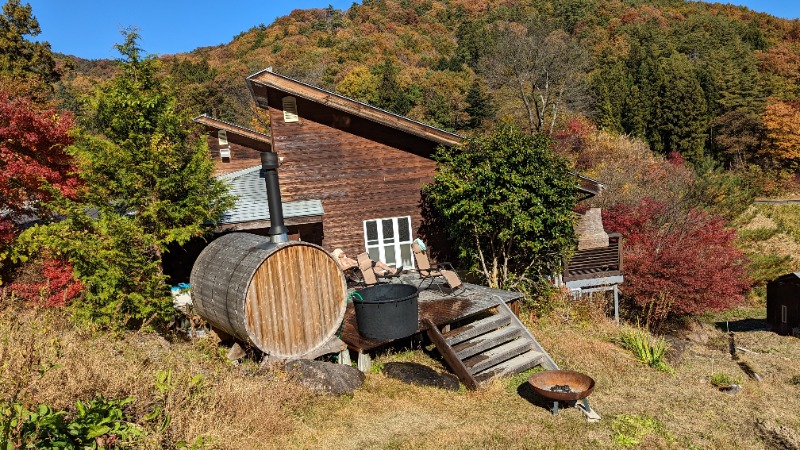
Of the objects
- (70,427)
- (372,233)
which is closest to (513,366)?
(372,233)

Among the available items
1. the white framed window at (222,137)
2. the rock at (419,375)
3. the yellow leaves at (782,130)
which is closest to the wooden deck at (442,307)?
the rock at (419,375)

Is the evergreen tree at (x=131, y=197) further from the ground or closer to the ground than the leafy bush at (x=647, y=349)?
further from the ground

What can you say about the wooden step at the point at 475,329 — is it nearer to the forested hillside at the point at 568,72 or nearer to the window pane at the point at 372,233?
the window pane at the point at 372,233

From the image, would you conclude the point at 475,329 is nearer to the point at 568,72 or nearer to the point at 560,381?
the point at 560,381

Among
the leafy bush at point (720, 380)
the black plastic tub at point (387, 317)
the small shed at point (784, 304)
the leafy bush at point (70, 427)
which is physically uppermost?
the leafy bush at point (70, 427)

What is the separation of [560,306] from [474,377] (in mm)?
5585

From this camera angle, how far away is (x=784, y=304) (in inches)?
822

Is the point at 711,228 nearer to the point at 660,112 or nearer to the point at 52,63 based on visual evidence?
the point at 660,112

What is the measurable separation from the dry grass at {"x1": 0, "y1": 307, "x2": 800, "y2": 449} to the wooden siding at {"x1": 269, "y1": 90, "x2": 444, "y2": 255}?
202 inches

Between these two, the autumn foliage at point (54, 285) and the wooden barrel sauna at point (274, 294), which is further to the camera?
the autumn foliage at point (54, 285)

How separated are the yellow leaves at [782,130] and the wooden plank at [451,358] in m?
46.1

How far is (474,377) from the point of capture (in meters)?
9.04

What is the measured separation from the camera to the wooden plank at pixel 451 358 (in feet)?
29.3

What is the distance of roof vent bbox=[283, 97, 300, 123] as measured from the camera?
46.1ft
